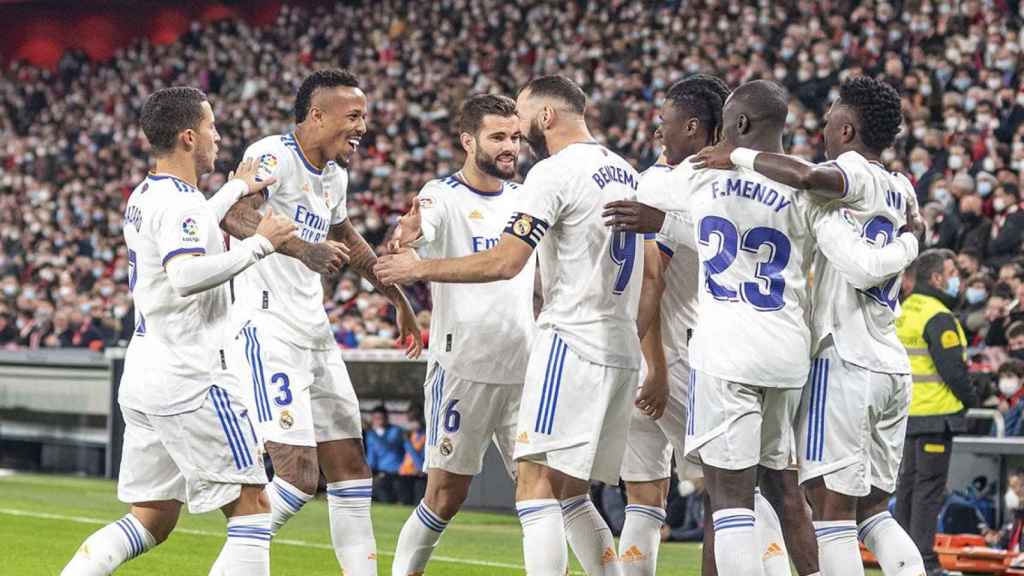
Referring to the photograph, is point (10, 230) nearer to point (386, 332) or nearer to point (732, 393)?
point (386, 332)

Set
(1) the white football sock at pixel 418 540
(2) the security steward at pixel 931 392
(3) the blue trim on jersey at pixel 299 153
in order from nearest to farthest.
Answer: (1) the white football sock at pixel 418 540 < (3) the blue trim on jersey at pixel 299 153 < (2) the security steward at pixel 931 392

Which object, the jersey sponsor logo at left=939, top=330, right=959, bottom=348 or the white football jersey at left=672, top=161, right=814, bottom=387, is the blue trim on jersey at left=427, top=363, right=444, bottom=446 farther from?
the jersey sponsor logo at left=939, top=330, right=959, bottom=348

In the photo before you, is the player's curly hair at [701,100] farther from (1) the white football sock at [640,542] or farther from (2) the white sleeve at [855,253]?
(1) the white football sock at [640,542]

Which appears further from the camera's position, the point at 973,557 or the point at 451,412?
the point at 973,557

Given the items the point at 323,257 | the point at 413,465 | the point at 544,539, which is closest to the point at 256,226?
the point at 323,257

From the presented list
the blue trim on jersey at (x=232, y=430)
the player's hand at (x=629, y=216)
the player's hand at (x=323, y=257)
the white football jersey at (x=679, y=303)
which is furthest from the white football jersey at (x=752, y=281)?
the blue trim on jersey at (x=232, y=430)

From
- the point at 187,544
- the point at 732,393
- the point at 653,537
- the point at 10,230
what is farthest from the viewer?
the point at 10,230

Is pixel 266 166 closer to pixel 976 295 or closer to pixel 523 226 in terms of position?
pixel 523 226

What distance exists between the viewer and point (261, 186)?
262 inches

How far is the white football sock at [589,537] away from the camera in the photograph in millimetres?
6816

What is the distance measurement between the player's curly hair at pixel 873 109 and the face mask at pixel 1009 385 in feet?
20.0

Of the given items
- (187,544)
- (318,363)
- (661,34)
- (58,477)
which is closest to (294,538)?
(187,544)

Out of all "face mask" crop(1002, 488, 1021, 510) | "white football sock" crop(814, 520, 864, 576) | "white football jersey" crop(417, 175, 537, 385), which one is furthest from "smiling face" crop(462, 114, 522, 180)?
"face mask" crop(1002, 488, 1021, 510)

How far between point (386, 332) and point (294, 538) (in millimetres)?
6282
